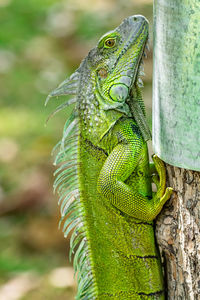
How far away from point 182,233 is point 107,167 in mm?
590

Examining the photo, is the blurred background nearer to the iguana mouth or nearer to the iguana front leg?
the iguana front leg

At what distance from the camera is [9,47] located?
38.0ft

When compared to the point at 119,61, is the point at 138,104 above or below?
below

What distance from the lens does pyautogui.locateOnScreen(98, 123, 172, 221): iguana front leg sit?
3.22 meters

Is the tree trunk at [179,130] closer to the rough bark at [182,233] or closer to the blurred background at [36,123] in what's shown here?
the rough bark at [182,233]

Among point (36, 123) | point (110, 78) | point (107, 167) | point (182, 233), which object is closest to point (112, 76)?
point (110, 78)

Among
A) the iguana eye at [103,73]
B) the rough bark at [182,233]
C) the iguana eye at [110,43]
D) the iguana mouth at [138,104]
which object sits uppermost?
the iguana eye at [110,43]

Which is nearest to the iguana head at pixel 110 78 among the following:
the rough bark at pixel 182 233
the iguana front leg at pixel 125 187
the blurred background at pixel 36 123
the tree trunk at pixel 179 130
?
the iguana front leg at pixel 125 187

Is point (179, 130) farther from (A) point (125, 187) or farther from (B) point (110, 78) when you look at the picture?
(B) point (110, 78)

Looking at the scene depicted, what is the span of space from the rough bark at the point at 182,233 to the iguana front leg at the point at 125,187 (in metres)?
0.09

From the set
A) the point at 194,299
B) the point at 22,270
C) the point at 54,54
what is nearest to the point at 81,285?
the point at 194,299

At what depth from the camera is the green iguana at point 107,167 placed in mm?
3344

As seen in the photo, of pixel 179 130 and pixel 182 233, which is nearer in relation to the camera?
pixel 179 130

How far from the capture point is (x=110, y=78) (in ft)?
11.4
